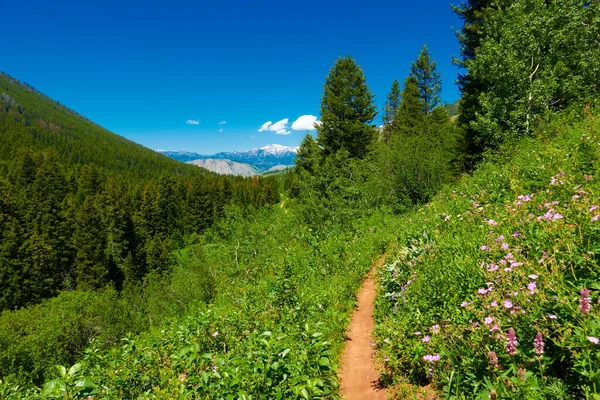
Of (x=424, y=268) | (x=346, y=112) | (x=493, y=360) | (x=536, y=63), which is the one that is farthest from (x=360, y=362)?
(x=346, y=112)

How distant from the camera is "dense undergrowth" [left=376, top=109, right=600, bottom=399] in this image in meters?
2.25

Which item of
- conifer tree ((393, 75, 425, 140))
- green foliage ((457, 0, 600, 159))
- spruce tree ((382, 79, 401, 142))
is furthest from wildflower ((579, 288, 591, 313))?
spruce tree ((382, 79, 401, 142))

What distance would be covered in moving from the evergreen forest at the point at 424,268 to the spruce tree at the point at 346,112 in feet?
0.58

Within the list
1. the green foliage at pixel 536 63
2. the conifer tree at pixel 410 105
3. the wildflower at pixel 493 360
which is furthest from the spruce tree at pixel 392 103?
the wildflower at pixel 493 360

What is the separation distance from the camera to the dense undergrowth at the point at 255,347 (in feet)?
9.27

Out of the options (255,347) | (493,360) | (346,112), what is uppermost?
(346,112)

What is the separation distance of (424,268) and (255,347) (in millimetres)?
3605

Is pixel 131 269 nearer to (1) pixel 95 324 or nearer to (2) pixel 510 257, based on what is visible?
(1) pixel 95 324

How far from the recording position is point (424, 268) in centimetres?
558

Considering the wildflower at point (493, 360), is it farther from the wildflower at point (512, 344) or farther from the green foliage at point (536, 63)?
the green foliage at point (536, 63)

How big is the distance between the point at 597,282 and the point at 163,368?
5.81 metres

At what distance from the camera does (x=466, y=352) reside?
122 inches

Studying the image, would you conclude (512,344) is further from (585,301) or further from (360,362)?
(360,362)

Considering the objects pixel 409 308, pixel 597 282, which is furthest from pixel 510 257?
pixel 409 308
